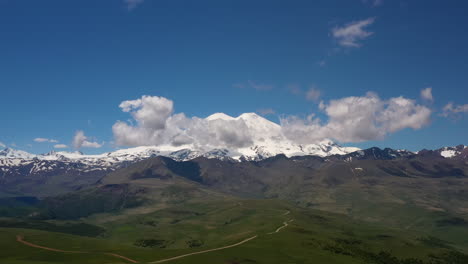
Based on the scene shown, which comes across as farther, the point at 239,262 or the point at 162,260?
the point at 239,262

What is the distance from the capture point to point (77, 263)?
7328 inches

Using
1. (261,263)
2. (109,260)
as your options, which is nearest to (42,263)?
(109,260)

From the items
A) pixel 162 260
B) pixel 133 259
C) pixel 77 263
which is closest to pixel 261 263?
pixel 162 260

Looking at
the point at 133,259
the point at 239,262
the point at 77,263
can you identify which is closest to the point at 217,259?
the point at 239,262

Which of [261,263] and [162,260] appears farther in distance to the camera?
[261,263]

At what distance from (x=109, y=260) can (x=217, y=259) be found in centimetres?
4925

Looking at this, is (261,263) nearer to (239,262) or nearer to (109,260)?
(239,262)

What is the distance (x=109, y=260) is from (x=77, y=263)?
538 inches

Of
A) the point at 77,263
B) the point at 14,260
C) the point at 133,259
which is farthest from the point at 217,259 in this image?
the point at 14,260

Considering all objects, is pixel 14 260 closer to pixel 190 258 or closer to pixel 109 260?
pixel 109 260

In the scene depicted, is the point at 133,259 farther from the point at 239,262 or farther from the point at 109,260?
the point at 239,262

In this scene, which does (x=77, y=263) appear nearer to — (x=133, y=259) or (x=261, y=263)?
(x=133, y=259)

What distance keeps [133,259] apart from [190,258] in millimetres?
26665

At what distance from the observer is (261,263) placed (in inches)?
7849
